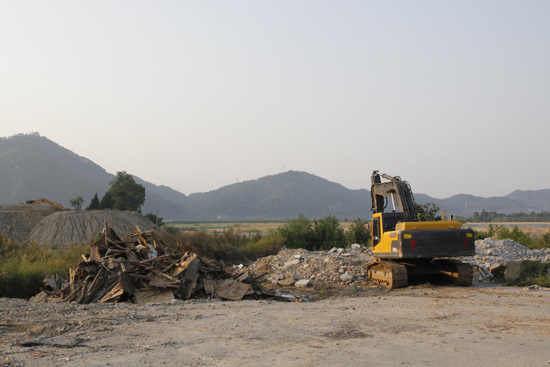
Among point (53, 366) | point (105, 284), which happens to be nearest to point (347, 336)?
point (53, 366)

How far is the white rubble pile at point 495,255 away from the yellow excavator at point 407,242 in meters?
2.78

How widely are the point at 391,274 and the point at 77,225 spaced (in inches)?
1045

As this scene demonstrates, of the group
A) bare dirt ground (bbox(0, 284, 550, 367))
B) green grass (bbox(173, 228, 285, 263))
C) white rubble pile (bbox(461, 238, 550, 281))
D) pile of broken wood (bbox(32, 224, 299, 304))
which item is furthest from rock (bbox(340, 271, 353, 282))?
green grass (bbox(173, 228, 285, 263))

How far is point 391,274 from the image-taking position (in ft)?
51.9

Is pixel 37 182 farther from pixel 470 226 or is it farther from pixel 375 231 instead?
pixel 375 231

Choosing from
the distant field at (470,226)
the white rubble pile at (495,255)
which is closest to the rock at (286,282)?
the white rubble pile at (495,255)

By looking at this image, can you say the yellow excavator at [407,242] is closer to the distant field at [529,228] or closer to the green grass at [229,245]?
the green grass at [229,245]

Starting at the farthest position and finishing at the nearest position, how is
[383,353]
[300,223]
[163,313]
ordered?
1. [300,223]
2. [163,313]
3. [383,353]

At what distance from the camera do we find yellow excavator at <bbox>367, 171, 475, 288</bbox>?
1485cm

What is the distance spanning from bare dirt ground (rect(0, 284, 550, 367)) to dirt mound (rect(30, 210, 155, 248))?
898 inches

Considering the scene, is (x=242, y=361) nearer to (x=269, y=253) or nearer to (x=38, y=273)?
(x=38, y=273)

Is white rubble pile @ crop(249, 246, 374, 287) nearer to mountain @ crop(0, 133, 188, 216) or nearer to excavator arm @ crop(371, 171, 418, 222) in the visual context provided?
excavator arm @ crop(371, 171, 418, 222)

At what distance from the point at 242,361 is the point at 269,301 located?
7.13m

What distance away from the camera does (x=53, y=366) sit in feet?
22.9
